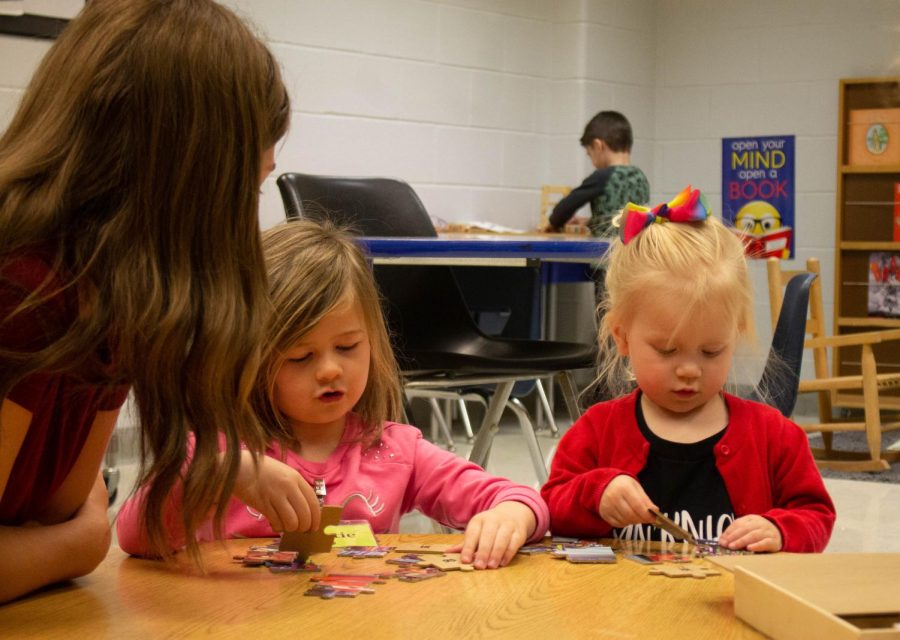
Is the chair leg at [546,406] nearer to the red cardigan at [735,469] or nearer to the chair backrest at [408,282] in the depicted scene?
the chair backrest at [408,282]

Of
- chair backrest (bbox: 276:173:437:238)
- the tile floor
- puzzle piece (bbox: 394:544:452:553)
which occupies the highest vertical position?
chair backrest (bbox: 276:173:437:238)

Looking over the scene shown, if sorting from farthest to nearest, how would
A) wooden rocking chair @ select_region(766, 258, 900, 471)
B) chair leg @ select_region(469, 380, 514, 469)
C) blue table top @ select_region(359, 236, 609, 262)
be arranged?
1. wooden rocking chair @ select_region(766, 258, 900, 471)
2. chair leg @ select_region(469, 380, 514, 469)
3. blue table top @ select_region(359, 236, 609, 262)

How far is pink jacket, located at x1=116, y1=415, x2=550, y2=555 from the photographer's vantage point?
140 cm

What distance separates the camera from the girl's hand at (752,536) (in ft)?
4.09

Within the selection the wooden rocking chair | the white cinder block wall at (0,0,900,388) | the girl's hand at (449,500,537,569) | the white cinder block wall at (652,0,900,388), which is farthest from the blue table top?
the white cinder block wall at (652,0,900,388)

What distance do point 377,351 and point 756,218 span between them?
5635mm

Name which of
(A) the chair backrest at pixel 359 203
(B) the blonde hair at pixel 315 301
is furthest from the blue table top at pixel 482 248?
(B) the blonde hair at pixel 315 301

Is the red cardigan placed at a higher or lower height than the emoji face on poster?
lower

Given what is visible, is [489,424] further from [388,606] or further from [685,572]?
[388,606]

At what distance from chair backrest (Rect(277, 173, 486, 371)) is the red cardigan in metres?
1.55

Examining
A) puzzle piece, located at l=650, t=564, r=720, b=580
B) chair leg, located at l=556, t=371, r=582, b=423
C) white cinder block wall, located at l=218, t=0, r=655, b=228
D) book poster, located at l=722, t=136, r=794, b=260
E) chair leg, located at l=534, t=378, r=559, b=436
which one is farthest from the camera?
book poster, located at l=722, t=136, r=794, b=260

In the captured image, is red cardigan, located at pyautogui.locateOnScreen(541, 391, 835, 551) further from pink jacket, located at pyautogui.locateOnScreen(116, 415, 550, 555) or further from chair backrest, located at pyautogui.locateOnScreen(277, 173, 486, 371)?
chair backrest, located at pyautogui.locateOnScreen(277, 173, 486, 371)

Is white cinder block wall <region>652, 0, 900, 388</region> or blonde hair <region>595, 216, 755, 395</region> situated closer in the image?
blonde hair <region>595, 216, 755, 395</region>

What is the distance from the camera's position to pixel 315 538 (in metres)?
1.11
